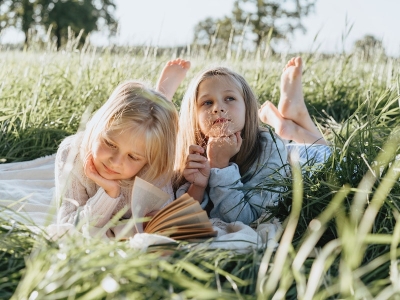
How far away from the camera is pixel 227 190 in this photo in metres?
2.44

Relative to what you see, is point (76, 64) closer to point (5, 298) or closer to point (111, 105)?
point (111, 105)

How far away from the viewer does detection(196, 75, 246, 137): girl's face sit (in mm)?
2646

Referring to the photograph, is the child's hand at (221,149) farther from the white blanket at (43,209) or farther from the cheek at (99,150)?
the cheek at (99,150)

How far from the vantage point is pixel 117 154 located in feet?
7.17

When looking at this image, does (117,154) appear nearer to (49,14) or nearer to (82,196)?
(82,196)

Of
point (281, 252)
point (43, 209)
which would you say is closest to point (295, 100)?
point (43, 209)

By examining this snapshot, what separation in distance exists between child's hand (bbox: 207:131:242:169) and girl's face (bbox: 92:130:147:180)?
0.48 metres

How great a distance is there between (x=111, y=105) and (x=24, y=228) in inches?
30.3

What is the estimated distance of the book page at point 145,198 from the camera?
212 centimetres

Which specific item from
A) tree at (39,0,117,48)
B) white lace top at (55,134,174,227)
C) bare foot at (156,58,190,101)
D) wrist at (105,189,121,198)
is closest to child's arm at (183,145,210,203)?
white lace top at (55,134,174,227)

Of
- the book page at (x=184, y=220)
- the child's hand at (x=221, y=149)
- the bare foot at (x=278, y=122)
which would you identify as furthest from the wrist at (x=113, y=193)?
the bare foot at (x=278, y=122)

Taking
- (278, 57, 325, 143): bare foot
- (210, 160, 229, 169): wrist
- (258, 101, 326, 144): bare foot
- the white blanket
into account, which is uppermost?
(278, 57, 325, 143): bare foot

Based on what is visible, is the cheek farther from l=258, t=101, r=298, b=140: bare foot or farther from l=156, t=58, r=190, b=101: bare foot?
l=258, t=101, r=298, b=140: bare foot

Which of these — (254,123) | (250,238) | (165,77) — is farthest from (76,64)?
(250,238)
